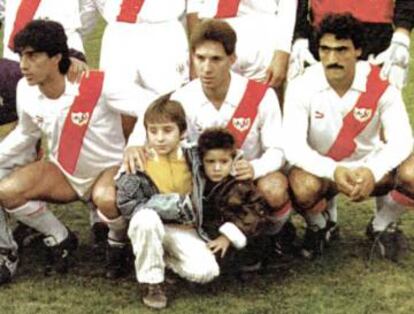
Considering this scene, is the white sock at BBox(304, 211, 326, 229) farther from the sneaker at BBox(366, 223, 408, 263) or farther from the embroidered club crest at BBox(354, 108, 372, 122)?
the embroidered club crest at BBox(354, 108, 372, 122)

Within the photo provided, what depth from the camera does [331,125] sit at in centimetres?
514

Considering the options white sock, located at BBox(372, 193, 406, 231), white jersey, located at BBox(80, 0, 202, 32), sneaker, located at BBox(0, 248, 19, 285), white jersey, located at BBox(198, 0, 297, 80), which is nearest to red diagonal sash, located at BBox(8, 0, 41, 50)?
white jersey, located at BBox(80, 0, 202, 32)

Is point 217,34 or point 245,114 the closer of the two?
point 217,34

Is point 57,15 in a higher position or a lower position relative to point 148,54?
higher

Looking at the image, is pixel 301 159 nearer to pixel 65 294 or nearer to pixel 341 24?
pixel 341 24

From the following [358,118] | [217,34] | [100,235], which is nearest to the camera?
[217,34]

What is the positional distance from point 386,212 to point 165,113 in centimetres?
128

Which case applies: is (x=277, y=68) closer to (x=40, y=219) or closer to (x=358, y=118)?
(x=358, y=118)

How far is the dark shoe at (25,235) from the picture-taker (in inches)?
219

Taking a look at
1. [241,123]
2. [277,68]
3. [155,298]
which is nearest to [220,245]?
[155,298]

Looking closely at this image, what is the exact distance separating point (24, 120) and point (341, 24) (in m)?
1.53

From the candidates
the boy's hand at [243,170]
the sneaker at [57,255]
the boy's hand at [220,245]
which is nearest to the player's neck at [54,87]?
the sneaker at [57,255]

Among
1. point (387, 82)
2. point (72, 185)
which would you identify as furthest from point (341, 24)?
point (72, 185)

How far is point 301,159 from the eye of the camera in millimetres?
5016
